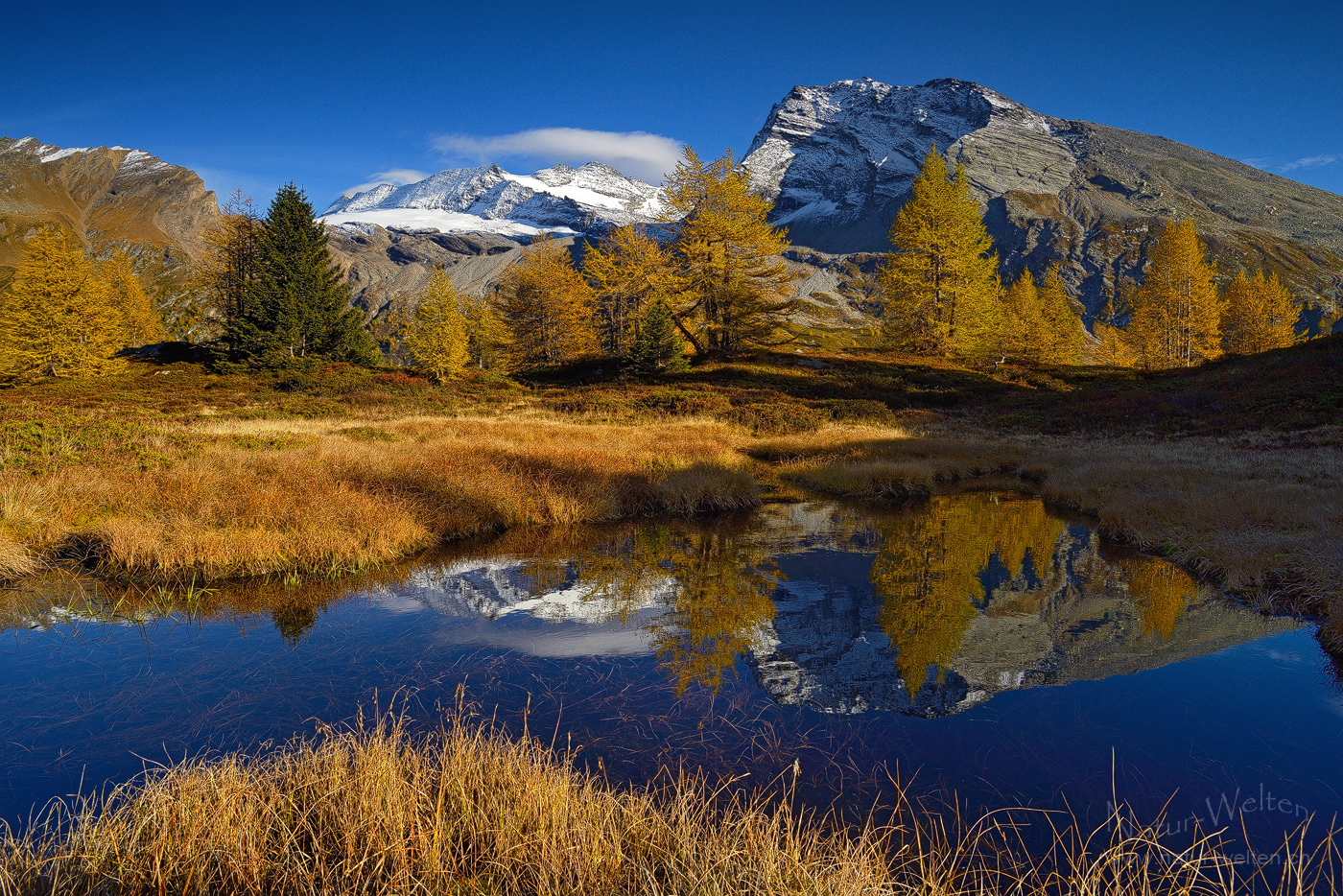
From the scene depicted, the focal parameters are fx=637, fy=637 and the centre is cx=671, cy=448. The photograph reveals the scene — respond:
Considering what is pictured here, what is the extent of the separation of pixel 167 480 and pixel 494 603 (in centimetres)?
727

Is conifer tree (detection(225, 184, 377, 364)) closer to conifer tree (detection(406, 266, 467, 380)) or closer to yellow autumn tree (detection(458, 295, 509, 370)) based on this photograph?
conifer tree (detection(406, 266, 467, 380))

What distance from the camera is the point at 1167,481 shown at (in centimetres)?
1522

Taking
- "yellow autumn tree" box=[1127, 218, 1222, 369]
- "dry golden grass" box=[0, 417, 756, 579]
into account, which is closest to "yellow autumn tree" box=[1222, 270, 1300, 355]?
"yellow autumn tree" box=[1127, 218, 1222, 369]

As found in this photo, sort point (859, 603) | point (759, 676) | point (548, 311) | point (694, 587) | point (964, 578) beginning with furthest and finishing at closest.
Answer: point (548, 311)
point (964, 578)
point (694, 587)
point (859, 603)
point (759, 676)

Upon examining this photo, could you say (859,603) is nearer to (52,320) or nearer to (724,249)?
(724,249)

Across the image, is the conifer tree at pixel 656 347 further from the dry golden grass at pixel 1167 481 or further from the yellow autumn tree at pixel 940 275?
the yellow autumn tree at pixel 940 275

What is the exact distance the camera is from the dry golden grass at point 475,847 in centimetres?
297

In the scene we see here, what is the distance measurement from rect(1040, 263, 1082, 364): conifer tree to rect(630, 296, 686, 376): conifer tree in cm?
3701

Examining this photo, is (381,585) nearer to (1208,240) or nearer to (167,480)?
(167,480)

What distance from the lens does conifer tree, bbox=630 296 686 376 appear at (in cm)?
3812

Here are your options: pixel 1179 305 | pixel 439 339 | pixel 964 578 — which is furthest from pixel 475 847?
pixel 1179 305

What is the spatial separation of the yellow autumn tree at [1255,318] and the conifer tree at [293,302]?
7238 centimetres

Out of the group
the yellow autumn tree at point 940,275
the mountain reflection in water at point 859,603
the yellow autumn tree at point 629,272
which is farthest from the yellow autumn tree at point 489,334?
the mountain reflection in water at point 859,603

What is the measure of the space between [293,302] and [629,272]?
72.5 feet
